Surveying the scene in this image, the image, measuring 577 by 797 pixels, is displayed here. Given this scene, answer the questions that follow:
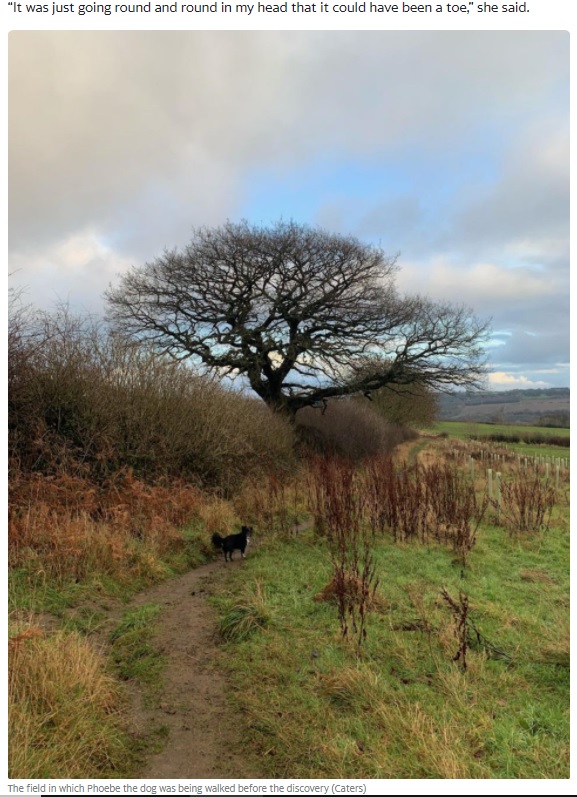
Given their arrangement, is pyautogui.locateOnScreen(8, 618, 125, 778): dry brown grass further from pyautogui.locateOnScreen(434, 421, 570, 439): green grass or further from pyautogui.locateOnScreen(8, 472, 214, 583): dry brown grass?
pyautogui.locateOnScreen(434, 421, 570, 439): green grass

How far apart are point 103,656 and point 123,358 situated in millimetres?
8531

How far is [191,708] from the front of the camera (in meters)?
3.81

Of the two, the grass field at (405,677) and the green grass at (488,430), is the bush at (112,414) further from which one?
the green grass at (488,430)

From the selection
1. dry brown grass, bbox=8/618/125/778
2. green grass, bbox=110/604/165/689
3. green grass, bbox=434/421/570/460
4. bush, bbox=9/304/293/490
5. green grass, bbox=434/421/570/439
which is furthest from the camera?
green grass, bbox=434/421/570/439

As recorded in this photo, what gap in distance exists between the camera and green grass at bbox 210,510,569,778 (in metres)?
3.08

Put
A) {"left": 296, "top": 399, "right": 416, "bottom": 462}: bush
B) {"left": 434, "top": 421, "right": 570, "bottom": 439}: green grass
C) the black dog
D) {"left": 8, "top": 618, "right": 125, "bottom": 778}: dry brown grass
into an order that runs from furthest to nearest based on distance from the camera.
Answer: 1. {"left": 434, "top": 421, "right": 570, "bottom": 439}: green grass
2. {"left": 296, "top": 399, "right": 416, "bottom": 462}: bush
3. the black dog
4. {"left": 8, "top": 618, "right": 125, "bottom": 778}: dry brown grass

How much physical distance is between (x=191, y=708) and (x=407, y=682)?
1.85 metres

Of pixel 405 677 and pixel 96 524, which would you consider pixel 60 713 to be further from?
pixel 96 524

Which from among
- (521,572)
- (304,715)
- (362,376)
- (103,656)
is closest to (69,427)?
(103,656)

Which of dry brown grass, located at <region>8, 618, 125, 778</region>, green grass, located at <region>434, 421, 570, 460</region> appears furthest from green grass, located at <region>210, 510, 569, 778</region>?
green grass, located at <region>434, 421, 570, 460</region>

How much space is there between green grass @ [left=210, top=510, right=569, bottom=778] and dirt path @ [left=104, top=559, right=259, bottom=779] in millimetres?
176

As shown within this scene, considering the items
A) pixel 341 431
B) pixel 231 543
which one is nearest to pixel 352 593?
pixel 231 543

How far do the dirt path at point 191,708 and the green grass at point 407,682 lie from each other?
18 centimetres

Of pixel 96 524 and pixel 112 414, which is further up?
pixel 112 414
